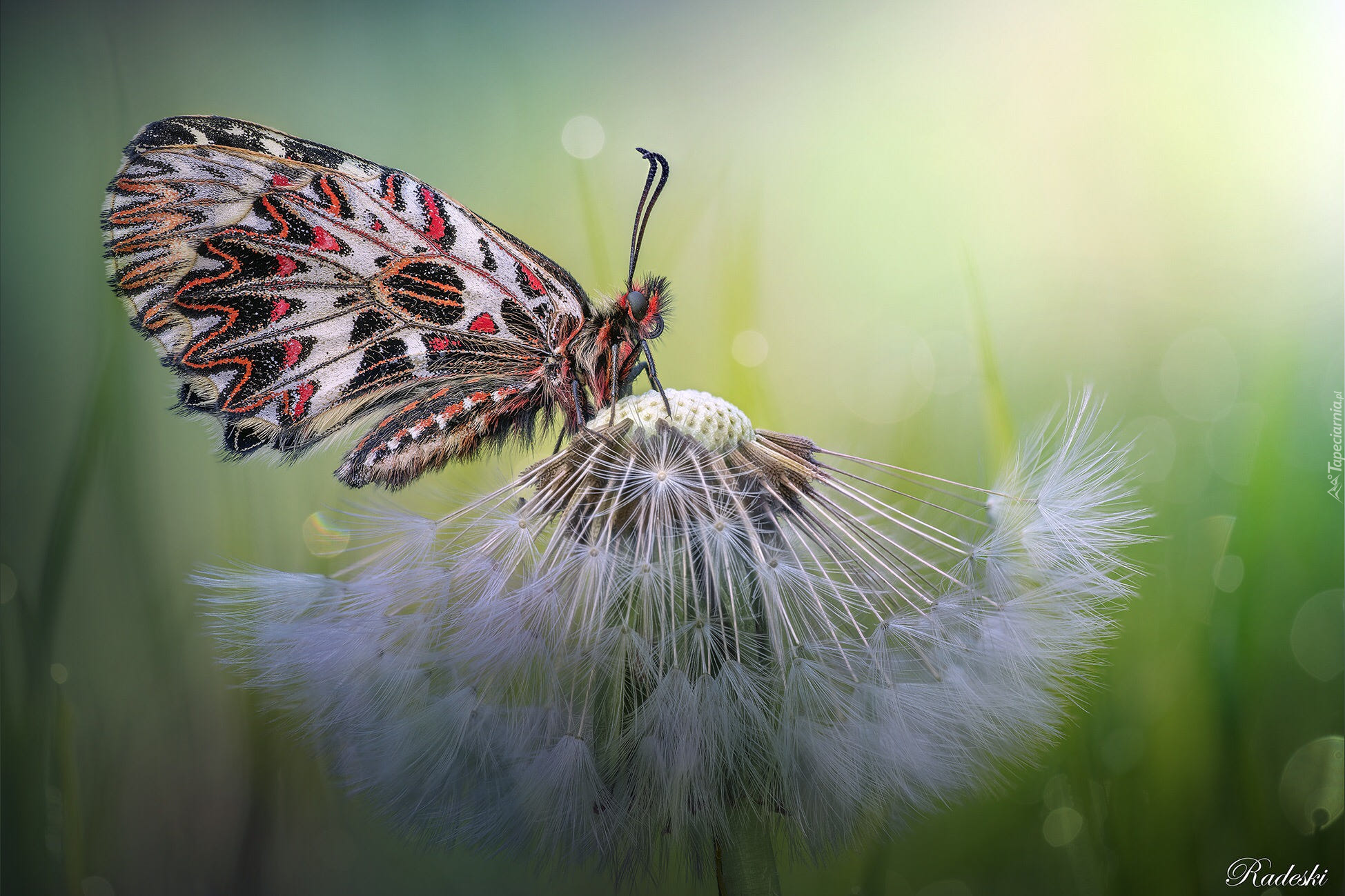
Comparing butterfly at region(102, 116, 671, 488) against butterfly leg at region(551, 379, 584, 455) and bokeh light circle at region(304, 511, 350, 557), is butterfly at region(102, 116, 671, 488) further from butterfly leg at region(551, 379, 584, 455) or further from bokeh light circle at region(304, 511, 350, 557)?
bokeh light circle at region(304, 511, 350, 557)

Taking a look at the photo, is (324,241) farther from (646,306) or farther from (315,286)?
(646,306)

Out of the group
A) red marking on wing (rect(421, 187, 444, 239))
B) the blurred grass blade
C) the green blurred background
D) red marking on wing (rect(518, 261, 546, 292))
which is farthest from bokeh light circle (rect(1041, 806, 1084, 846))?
red marking on wing (rect(421, 187, 444, 239))

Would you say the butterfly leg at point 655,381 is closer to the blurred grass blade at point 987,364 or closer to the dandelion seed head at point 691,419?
the dandelion seed head at point 691,419

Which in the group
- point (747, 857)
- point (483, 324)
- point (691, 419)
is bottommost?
point (747, 857)

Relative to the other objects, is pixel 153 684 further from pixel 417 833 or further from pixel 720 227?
pixel 720 227

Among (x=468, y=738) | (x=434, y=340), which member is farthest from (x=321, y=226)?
(x=468, y=738)

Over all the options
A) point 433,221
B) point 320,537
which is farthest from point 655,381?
point 320,537
